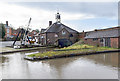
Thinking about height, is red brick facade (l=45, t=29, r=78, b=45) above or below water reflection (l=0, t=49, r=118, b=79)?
above

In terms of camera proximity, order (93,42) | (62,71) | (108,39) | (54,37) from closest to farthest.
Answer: (62,71)
(108,39)
(93,42)
(54,37)

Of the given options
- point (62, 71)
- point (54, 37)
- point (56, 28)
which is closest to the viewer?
point (62, 71)

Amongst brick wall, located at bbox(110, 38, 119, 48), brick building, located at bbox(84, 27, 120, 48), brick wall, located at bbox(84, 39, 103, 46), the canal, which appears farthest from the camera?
brick wall, located at bbox(84, 39, 103, 46)

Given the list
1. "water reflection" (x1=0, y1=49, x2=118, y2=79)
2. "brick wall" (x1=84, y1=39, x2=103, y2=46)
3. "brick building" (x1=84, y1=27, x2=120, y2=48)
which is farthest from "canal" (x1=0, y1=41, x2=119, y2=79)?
"brick wall" (x1=84, y1=39, x2=103, y2=46)

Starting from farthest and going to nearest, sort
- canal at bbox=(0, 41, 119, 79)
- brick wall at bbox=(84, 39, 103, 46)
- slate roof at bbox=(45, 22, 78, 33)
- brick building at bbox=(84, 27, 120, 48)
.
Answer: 1. slate roof at bbox=(45, 22, 78, 33)
2. brick wall at bbox=(84, 39, 103, 46)
3. brick building at bbox=(84, 27, 120, 48)
4. canal at bbox=(0, 41, 119, 79)

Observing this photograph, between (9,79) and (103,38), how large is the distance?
20.6 m

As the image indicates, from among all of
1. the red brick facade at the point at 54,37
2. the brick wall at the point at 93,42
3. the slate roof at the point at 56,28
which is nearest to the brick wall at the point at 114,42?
the brick wall at the point at 93,42

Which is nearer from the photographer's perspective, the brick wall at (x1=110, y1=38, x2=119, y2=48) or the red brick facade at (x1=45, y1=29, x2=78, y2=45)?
the brick wall at (x1=110, y1=38, x2=119, y2=48)

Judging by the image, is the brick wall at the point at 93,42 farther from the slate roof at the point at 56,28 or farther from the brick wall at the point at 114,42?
the slate roof at the point at 56,28

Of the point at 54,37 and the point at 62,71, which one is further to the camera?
the point at 54,37

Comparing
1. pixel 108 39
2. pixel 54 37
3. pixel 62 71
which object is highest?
pixel 54 37

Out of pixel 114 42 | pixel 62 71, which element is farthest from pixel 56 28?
pixel 62 71

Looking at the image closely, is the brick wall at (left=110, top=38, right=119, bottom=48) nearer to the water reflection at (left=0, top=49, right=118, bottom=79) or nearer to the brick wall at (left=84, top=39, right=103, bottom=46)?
the brick wall at (left=84, top=39, right=103, bottom=46)

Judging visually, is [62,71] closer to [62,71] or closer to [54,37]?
[62,71]
